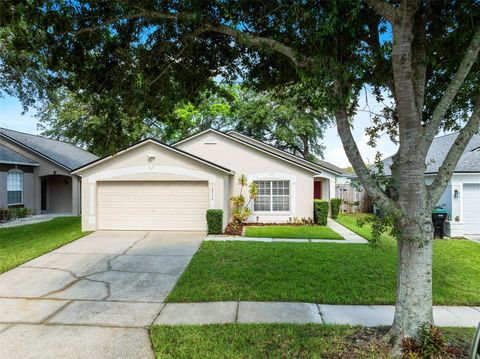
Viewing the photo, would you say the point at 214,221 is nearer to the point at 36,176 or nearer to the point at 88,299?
the point at 88,299

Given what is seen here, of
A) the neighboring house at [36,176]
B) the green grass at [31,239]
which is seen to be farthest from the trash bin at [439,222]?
the neighboring house at [36,176]

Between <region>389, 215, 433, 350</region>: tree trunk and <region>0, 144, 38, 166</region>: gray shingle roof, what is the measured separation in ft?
61.7

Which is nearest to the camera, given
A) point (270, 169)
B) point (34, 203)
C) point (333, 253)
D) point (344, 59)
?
point (344, 59)

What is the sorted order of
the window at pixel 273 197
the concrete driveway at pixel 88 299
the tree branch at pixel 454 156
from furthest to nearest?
the window at pixel 273 197
the concrete driveway at pixel 88 299
the tree branch at pixel 454 156

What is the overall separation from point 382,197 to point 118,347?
154 inches

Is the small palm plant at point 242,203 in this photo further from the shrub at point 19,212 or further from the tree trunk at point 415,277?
the shrub at point 19,212

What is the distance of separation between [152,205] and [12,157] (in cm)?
1037

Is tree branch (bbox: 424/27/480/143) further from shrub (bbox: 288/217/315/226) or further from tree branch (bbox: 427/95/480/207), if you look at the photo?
shrub (bbox: 288/217/315/226)

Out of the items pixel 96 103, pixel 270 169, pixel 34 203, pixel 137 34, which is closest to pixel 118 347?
pixel 96 103

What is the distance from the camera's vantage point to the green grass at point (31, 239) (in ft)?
27.3

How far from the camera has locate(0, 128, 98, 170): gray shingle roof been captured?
61.2 feet

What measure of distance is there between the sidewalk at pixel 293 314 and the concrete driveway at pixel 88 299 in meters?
0.49

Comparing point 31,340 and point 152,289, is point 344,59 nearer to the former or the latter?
point 152,289

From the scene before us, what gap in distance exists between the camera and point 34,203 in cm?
1827
